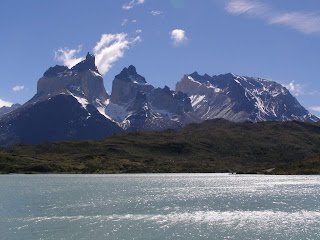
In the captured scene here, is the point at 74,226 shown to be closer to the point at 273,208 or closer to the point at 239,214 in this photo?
the point at 239,214

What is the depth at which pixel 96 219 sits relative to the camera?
223 ft


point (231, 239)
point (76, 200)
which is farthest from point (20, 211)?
point (231, 239)

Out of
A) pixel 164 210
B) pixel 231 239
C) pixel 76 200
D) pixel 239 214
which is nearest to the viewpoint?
pixel 231 239

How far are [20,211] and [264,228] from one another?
4915 centimetres

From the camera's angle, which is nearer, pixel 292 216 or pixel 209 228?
pixel 209 228

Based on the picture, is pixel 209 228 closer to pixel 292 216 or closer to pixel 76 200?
pixel 292 216

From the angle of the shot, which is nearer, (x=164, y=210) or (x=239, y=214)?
(x=239, y=214)

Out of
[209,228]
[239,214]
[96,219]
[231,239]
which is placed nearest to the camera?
[231,239]

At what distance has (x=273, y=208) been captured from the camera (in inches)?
3226

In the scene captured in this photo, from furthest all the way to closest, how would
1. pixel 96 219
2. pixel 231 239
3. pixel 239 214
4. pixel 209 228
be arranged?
pixel 239 214 < pixel 96 219 < pixel 209 228 < pixel 231 239

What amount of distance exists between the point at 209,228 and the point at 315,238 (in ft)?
50.9

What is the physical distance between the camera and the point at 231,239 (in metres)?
52.4

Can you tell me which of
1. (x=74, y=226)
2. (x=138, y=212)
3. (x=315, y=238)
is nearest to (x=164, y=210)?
(x=138, y=212)

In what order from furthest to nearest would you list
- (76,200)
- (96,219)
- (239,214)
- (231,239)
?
(76,200), (239,214), (96,219), (231,239)
